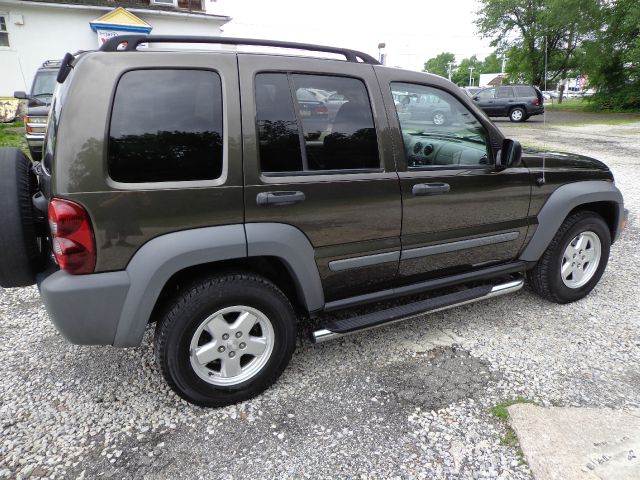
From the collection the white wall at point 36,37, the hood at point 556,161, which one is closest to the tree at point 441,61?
the white wall at point 36,37

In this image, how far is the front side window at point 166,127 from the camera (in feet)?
6.93

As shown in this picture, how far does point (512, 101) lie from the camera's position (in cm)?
2055

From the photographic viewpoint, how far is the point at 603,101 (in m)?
26.9

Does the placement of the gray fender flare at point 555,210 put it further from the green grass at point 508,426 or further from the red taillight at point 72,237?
the red taillight at point 72,237

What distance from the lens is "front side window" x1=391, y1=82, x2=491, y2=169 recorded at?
2.96 metres

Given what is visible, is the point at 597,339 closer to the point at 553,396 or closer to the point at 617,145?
the point at 553,396

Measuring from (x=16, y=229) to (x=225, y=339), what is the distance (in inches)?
46.3

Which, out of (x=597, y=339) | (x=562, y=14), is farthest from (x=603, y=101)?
(x=597, y=339)

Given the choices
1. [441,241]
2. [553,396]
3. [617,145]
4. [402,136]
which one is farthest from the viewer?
[617,145]

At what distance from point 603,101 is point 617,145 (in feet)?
55.5

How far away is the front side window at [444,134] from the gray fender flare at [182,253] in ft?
3.63

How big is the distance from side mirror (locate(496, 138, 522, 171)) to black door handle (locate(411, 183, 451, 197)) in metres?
0.45

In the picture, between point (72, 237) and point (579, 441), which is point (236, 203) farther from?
point (579, 441)

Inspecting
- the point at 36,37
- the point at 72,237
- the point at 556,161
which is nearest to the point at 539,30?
the point at 36,37
